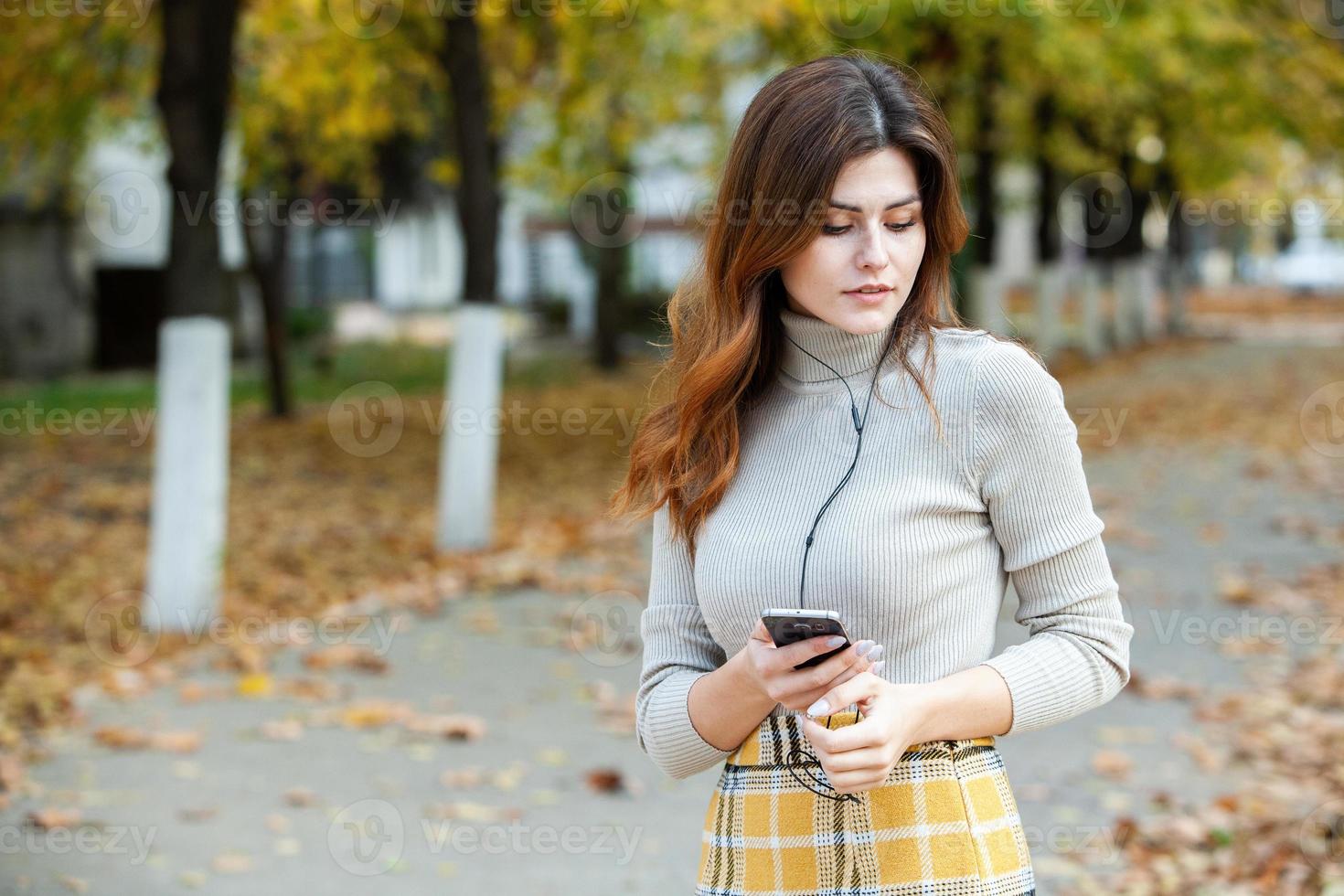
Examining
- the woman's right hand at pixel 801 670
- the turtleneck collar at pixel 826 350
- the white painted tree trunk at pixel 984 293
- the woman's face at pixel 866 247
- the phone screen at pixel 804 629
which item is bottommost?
the white painted tree trunk at pixel 984 293

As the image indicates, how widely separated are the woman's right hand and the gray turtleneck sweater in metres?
0.14

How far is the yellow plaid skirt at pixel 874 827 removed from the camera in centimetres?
202

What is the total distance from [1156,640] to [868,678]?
6.44 metres

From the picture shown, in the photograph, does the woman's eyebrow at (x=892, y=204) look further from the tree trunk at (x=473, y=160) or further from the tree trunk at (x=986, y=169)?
the tree trunk at (x=986, y=169)

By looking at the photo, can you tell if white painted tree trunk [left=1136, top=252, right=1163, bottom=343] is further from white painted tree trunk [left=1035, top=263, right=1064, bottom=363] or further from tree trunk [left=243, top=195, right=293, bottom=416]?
tree trunk [left=243, top=195, right=293, bottom=416]

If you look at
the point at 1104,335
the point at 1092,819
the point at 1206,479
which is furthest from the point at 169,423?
the point at 1104,335

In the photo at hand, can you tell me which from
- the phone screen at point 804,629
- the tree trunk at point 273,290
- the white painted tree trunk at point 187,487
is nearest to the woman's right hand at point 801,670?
the phone screen at point 804,629

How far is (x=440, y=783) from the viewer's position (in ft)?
19.1

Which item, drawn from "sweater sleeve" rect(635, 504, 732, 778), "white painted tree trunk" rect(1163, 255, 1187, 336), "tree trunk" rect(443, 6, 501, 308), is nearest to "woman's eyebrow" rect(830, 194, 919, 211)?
"sweater sleeve" rect(635, 504, 732, 778)

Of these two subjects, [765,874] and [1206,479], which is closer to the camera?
[765,874]

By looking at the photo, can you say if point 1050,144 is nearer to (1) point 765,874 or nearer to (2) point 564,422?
(2) point 564,422

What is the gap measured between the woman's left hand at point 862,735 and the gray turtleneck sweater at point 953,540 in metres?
0.20

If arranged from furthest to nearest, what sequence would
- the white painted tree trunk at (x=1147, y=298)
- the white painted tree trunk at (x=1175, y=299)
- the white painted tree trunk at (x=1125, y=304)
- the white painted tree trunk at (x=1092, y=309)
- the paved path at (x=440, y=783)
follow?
the white painted tree trunk at (x=1175, y=299) → the white painted tree trunk at (x=1147, y=298) → the white painted tree trunk at (x=1125, y=304) → the white painted tree trunk at (x=1092, y=309) → the paved path at (x=440, y=783)

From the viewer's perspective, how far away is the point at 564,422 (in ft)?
59.7
